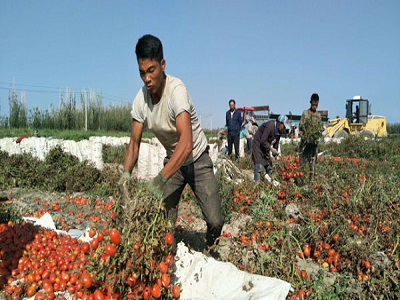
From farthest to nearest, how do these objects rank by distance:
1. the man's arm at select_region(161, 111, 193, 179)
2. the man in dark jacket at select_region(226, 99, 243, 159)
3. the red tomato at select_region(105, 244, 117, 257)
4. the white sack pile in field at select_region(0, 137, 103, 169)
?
the man in dark jacket at select_region(226, 99, 243, 159) → the white sack pile in field at select_region(0, 137, 103, 169) → the man's arm at select_region(161, 111, 193, 179) → the red tomato at select_region(105, 244, 117, 257)

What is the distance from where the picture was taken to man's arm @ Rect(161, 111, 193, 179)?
8.48 ft

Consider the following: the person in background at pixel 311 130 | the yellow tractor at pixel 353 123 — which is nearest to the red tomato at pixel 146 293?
the person in background at pixel 311 130

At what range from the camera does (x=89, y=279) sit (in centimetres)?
221

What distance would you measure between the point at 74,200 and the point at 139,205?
4670 millimetres

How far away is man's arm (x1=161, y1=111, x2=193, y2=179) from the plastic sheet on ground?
815 mm

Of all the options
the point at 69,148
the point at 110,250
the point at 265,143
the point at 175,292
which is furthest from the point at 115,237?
the point at 69,148

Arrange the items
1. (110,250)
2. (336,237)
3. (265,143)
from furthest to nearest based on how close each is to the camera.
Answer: (265,143), (336,237), (110,250)

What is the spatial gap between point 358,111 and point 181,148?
1930cm

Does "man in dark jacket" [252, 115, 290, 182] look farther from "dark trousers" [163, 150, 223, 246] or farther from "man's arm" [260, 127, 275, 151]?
"dark trousers" [163, 150, 223, 246]

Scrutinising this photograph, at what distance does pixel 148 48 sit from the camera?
265cm

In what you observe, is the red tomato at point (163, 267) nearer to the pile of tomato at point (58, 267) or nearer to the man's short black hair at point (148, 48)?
the pile of tomato at point (58, 267)

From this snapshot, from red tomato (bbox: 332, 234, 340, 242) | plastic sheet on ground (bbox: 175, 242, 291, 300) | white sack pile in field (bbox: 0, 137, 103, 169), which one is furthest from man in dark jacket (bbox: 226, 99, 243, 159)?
plastic sheet on ground (bbox: 175, 242, 291, 300)

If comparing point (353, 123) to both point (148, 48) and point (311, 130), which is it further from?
point (148, 48)

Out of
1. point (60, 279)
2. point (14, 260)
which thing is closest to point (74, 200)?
point (14, 260)
